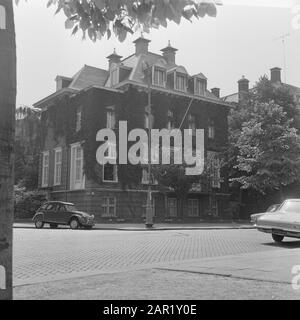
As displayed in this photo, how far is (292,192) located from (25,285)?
135 ft

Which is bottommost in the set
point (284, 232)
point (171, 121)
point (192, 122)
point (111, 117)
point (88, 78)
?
point (284, 232)

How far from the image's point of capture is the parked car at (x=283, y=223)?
1574 cm

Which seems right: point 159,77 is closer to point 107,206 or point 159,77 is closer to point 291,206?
point 107,206

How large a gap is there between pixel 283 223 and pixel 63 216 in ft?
48.3

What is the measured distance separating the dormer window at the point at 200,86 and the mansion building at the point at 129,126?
90 millimetres

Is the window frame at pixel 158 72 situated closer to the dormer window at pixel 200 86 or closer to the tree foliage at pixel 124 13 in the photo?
the dormer window at pixel 200 86

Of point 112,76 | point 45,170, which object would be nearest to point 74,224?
point 112,76

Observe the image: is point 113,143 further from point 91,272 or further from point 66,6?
point 66,6

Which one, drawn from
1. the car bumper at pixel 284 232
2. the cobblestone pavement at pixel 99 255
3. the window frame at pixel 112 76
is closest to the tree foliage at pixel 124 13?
the cobblestone pavement at pixel 99 255

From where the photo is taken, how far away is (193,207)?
42.2 m

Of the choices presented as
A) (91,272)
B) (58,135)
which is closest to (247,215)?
(58,135)

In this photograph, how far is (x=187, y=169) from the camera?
36875 mm

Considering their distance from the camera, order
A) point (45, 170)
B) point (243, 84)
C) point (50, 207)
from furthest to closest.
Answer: point (243, 84) < point (45, 170) < point (50, 207)

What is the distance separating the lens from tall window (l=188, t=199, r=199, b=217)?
41812mm
